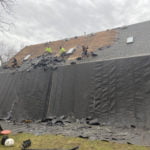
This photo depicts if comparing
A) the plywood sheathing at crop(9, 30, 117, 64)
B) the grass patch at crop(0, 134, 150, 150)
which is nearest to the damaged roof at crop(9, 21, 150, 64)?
the plywood sheathing at crop(9, 30, 117, 64)

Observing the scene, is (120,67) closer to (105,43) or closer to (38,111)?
(105,43)

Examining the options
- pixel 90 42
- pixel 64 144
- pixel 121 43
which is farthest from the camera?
pixel 90 42

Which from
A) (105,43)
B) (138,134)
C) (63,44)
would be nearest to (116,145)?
(138,134)

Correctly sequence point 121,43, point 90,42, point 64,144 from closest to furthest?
point 64,144, point 121,43, point 90,42

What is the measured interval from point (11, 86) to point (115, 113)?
5915 millimetres

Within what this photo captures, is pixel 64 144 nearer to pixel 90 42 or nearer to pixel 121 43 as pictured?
pixel 121 43

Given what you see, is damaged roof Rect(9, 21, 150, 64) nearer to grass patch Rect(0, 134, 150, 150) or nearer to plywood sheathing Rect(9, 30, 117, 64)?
plywood sheathing Rect(9, 30, 117, 64)

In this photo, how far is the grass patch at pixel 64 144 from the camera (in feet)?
10.8

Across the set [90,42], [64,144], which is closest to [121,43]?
[90,42]

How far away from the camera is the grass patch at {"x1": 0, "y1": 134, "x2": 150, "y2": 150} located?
3.29m

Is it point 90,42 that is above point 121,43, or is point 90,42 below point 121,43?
above

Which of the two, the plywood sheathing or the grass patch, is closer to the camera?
the grass patch

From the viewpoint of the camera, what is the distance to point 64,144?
11.9 ft

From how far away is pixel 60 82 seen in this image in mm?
6930
